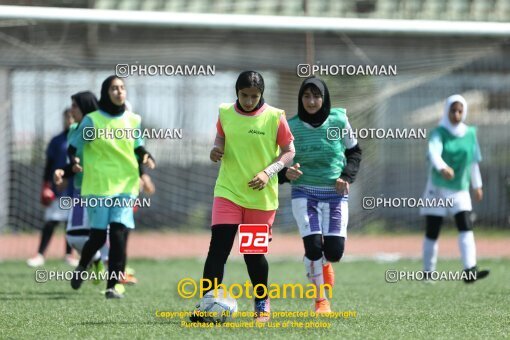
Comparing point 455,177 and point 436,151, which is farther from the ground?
A: point 436,151

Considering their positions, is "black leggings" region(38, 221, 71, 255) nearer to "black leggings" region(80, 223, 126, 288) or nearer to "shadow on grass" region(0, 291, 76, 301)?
"shadow on grass" region(0, 291, 76, 301)

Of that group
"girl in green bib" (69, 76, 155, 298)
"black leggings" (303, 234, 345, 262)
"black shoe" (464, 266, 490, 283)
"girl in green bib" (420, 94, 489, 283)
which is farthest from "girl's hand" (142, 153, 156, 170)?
"black shoe" (464, 266, 490, 283)

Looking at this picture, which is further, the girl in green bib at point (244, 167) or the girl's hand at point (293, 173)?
the girl's hand at point (293, 173)

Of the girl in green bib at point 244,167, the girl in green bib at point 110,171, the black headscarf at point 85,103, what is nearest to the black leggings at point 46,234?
the black headscarf at point 85,103

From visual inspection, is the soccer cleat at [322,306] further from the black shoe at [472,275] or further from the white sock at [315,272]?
the black shoe at [472,275]

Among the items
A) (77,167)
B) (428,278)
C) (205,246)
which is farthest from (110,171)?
(205,246)

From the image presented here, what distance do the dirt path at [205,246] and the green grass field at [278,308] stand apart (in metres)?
3.27

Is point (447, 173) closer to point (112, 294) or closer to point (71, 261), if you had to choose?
point (112, 294)

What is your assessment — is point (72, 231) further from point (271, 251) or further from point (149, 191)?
point (271, 251)

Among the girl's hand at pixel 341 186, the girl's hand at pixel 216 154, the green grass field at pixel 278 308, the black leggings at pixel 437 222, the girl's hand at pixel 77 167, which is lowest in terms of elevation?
the green grass field at pixel 278 308

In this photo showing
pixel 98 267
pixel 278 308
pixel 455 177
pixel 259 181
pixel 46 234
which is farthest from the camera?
pixel 46 234

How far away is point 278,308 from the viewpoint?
8367 mm

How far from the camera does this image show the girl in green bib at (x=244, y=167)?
7.15 metres

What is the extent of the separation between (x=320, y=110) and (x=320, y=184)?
1.91ft
